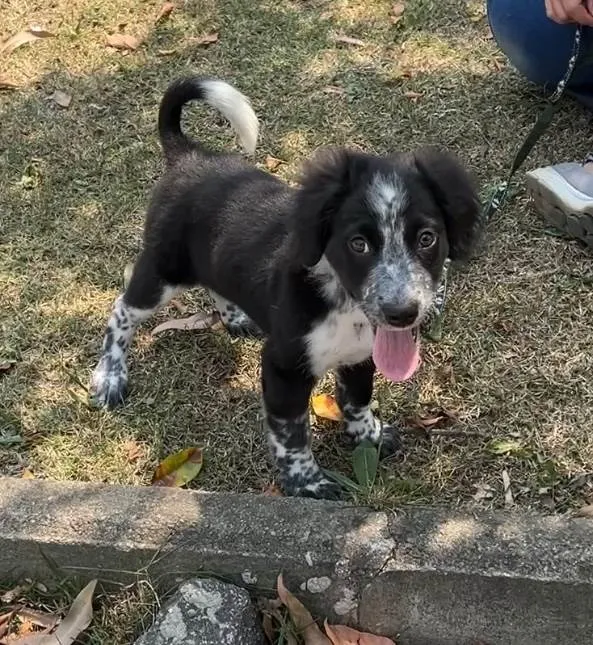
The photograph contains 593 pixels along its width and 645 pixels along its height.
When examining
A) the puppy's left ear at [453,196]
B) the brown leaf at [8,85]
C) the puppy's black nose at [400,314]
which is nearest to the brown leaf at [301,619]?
the puppy's black nose at [400,314]

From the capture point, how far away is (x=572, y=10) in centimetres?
362

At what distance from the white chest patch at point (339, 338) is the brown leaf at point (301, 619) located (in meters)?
0.65

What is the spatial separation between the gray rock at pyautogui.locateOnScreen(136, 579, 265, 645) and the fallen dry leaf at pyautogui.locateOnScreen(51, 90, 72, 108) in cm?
330

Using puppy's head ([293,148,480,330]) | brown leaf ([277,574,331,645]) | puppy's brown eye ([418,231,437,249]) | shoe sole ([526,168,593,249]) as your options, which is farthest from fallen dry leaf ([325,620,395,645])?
shoe sole ([526,168,593,249])

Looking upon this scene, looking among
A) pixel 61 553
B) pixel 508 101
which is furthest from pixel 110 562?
pixel 508 101

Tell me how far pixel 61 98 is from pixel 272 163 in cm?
141

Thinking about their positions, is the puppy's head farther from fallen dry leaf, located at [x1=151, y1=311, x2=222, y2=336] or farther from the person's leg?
the person's leg

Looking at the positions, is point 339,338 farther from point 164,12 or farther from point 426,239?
point 164,12

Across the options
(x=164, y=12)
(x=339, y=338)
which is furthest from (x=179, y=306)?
(x=164, y=12)

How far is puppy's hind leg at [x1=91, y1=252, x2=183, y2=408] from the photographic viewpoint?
3.42 meters

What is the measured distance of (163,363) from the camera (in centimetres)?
365

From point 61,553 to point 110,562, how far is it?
14 cm

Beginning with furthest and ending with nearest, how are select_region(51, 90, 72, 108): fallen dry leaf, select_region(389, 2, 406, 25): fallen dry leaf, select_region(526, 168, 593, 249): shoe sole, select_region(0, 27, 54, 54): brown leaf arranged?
select_region(0, 27, 54, 54): brown leaf, select_region(389, 2, 406, 25): fallen dry leaf, select_region(51, 90, 72, 108): fallen dry leaf, select_region(526, 168, 593, 249): shoe sole

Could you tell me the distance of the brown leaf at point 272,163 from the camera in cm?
441
